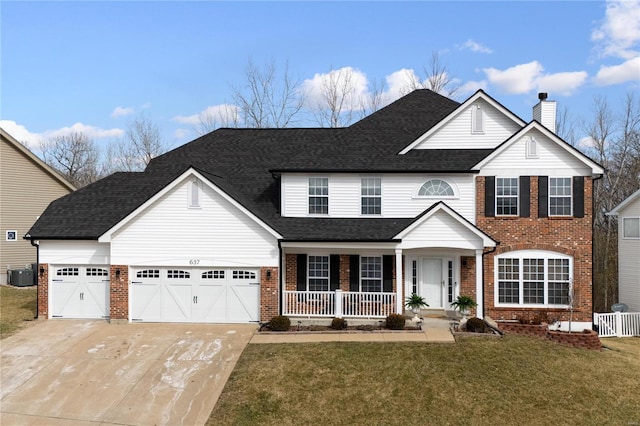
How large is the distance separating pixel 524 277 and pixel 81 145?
58066mm

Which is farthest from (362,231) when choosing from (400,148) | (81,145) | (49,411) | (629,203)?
(81,145)

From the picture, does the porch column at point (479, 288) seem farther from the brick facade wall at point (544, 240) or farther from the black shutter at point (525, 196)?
the black shutter at point (525, 196)

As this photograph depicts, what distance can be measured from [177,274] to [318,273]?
215 inches

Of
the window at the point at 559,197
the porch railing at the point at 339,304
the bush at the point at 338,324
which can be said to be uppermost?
the window at the point at 559,197

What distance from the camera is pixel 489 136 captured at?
1872cm

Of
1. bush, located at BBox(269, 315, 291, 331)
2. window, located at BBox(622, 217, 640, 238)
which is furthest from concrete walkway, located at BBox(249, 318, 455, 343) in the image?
window, located at BBox(622, 217, 640, 238)

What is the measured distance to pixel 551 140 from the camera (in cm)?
1714

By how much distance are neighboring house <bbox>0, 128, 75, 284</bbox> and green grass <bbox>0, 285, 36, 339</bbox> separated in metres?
2.46

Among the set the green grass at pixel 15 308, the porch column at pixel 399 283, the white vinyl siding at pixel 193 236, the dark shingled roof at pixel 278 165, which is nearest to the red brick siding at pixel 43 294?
the green grass at pixel 15 308

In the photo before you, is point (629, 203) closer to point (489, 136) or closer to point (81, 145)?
A: point (489, 136)

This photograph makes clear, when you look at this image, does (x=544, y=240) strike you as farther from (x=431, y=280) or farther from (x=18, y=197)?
(x=18, y=197)

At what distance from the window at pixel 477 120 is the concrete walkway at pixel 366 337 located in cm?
859

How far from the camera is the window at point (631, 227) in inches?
864

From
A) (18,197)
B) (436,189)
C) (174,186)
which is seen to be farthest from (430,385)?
(18,197)
